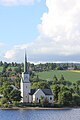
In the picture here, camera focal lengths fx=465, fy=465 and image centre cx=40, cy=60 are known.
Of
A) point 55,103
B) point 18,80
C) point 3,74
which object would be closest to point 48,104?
point 55,103

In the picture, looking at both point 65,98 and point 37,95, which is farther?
point 37,95

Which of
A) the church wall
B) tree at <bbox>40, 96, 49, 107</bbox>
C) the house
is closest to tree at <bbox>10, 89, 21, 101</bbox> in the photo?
tree at <bbox>40, 96, 49, 107</bbox>

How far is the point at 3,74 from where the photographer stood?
627 feet

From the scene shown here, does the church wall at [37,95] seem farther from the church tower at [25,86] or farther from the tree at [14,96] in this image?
the tree at [14,96]

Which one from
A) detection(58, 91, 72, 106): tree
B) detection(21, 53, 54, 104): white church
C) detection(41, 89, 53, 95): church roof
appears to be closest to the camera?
detection(58, 91, 72, 106): tree

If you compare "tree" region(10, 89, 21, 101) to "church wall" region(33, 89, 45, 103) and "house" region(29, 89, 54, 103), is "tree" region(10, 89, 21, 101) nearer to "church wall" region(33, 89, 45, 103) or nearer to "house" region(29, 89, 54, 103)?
"house" region(29, 89, 54, 103)

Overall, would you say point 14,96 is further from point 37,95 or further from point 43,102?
point 37,95

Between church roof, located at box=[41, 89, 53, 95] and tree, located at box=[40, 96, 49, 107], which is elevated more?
church roof, located at box=[41, 89, 53, 95]

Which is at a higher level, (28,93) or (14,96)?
(28,93)

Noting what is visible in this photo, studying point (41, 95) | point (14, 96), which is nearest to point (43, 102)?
point (14, 96)

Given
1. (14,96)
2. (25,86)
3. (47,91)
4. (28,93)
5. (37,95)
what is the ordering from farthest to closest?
(47,91) < (28,93) < (25,86) < (37,95) < (14,96)

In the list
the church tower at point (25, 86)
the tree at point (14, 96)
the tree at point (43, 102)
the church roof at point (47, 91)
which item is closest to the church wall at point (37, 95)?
the church roof at point (47, 91)

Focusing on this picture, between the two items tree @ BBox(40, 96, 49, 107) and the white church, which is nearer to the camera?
tree @ BBox(40, 96, 49, 107)

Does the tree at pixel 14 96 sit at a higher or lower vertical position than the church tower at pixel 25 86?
lower
